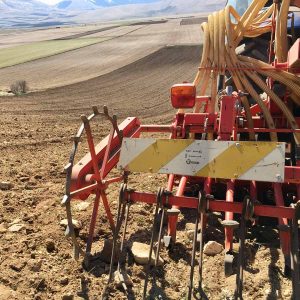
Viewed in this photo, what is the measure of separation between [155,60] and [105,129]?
1553 cm

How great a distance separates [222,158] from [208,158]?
0.28 ft

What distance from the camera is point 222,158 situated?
2.72 m

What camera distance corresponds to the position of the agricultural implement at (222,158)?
2660 mm

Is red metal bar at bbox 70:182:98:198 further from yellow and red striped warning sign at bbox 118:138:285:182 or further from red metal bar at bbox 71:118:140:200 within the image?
yellow and red striped warning sign at bbox 118:138:285:182

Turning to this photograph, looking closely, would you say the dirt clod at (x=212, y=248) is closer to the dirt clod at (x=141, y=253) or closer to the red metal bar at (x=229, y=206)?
the dirt clod at (x=141, y=253)

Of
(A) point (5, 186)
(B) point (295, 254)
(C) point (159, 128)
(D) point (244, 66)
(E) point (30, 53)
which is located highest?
(D) point (244, 66)

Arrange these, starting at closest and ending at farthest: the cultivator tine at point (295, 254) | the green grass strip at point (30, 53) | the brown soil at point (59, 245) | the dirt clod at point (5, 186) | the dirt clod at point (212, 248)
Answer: the cultivator tine at point (295, 254) < the brown soil at point (59, 245) < the dirt clod at point (212, 248) < the dirt clod at point (5, 186) < the green grass strip at point (30, 53)

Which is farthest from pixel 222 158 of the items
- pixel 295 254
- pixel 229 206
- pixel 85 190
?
pixel 85 190

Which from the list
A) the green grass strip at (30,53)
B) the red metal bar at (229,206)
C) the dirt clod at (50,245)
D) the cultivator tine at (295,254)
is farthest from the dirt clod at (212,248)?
the green grass strip at (30,53)

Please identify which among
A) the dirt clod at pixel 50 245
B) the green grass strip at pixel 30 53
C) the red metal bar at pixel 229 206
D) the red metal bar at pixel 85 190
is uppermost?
the red metal bar at pixel 85 190

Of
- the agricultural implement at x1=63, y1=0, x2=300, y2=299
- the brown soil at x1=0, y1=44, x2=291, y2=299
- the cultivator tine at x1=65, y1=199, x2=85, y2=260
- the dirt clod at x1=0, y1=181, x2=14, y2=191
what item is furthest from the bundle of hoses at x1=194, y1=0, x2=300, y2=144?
the dirt clod at x1=0, y1=181, x2=14, y2=191

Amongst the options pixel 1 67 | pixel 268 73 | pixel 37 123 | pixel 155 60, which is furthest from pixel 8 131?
pixel 1 67

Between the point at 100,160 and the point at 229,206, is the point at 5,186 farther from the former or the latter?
the point at 229,206

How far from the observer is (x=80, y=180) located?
9.95ft
